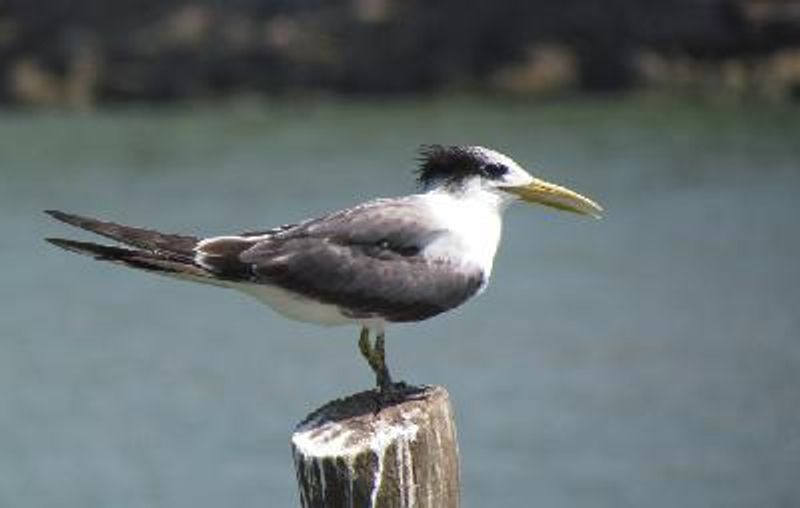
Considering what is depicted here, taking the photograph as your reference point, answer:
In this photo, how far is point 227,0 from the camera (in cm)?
4941

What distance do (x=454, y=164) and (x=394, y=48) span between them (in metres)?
40.9

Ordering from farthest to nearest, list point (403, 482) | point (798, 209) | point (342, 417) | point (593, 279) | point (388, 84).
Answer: point (388, 84) < point (798, 209) < point (593, 279) < point (342, 417) < point (403, 482)

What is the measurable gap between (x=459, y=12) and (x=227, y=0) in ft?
17.9

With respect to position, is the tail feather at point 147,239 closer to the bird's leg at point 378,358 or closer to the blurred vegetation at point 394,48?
the bird's leg at point 378,358

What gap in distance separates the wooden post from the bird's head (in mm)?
1064

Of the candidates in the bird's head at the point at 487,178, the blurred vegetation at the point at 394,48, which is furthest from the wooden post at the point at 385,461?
the blurred vegetation at the point at 394,48

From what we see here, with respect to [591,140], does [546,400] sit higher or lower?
lower

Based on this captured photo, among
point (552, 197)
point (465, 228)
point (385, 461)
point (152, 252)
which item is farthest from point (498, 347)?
point (385, 461)

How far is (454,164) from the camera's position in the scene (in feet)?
21.8

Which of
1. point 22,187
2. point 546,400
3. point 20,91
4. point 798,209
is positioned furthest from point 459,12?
point 546,400

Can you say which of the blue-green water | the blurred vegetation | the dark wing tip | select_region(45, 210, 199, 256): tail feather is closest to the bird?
select_region(45, 210, 199, 256): tail feather

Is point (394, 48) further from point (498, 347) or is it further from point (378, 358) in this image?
point (378, 358)

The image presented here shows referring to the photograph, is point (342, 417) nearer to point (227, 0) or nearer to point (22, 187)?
point (22, 187)

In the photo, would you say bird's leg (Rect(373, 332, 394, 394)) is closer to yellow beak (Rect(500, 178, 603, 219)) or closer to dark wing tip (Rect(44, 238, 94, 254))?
yellow beak (Rect(500, 178, 603, 219))
